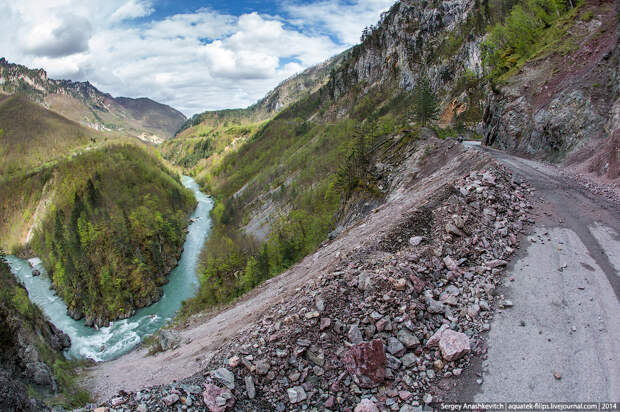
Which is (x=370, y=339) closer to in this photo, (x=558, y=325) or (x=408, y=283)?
(x=408, y=283)

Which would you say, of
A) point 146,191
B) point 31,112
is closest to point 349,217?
point 146,191

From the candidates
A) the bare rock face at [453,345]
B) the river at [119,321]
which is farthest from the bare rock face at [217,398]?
the river at [119,321]

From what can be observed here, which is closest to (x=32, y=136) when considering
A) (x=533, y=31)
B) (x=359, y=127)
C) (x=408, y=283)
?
(x=359, y=127)

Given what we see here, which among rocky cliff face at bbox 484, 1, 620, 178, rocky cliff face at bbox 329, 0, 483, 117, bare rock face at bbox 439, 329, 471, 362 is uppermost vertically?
rocky cliff face at bbox 329, 0, 483, 117

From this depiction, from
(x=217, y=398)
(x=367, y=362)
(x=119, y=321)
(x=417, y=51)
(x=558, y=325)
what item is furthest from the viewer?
(x=417, y=51)

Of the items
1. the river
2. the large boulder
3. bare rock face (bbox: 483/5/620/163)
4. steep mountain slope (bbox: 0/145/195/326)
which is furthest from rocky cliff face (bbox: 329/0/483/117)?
steep mountain slope (bbox: 0/145/195/326)

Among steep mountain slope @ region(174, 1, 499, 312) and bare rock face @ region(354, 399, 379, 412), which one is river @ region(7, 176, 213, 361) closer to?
steep mountain slope @ region(174, 1, 499, 312)

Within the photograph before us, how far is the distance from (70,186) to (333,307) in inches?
4848

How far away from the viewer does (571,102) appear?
74.2 feet

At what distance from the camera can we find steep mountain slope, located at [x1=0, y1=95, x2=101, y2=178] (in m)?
149

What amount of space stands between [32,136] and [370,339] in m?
228

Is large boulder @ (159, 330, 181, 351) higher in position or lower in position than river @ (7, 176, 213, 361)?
higher

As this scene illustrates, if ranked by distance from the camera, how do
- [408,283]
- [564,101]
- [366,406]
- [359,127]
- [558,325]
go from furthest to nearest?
[359,127] < [564,101] < [408,283] < [558,325] < [366,406]

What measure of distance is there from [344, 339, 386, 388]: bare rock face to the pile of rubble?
19 millimetres
